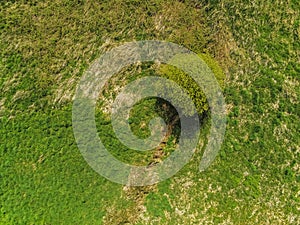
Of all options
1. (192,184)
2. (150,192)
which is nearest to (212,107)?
(192,184)

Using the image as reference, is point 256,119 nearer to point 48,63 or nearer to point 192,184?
point 192,184

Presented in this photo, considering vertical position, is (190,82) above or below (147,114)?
above

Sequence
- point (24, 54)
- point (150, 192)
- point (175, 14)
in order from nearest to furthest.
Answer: point (24, 54) → point (175, 14) → point (150, 192)

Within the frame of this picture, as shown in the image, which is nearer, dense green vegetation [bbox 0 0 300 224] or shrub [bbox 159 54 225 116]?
shrub [bbox 159 54 225 116]

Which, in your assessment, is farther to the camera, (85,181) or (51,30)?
(85,181)

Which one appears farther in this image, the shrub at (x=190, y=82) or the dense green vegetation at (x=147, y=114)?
the dense green vegetation at (x=147, y=114)

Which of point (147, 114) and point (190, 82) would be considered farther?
point (147, 114)

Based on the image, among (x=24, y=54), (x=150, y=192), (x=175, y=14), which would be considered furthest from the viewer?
(x=150, y=192)

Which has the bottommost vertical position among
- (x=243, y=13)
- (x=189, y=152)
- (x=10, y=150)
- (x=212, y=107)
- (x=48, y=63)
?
(x=189, y=152)
